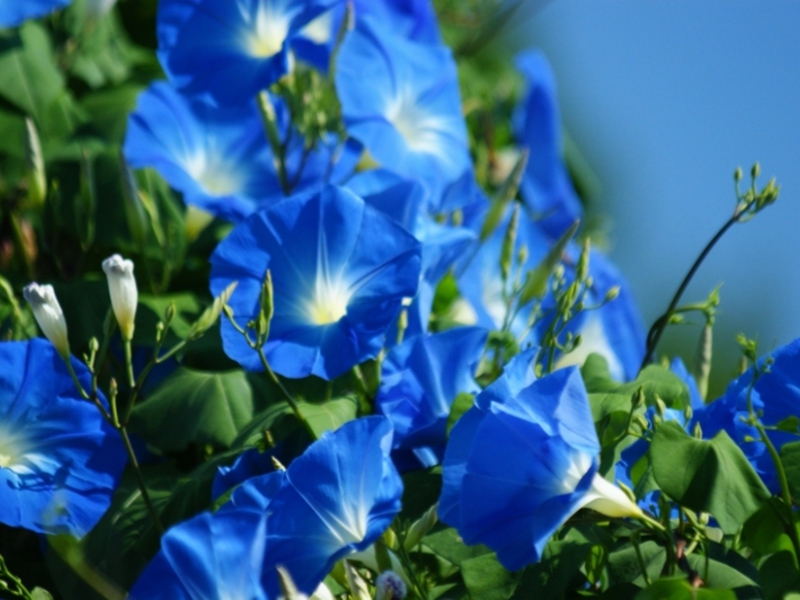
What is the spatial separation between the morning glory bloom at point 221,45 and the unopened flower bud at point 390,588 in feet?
1.72

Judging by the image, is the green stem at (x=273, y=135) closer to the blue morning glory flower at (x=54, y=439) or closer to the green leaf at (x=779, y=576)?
the blue morning glory flower at (x=54, y=439)

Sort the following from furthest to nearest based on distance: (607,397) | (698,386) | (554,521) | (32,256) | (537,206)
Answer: (537,206)
(32,256)
(698,386)
(607,397)
(554,521)

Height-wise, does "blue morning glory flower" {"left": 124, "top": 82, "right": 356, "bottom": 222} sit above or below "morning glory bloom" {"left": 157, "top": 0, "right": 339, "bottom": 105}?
below

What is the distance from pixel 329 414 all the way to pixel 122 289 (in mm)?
182

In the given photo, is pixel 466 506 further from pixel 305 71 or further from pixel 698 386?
pixel 305 71

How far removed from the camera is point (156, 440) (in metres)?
0.81

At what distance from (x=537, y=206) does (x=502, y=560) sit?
2.92 feet

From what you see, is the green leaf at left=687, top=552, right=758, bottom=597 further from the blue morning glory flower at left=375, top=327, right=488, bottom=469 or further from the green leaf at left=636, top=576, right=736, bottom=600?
the blue morning glory flower at left=375, top=327, right=488, bottom=469

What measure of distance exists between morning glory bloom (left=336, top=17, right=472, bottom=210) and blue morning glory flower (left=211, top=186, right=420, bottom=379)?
0.50ft

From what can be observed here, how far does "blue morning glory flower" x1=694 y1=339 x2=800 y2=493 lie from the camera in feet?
2.34

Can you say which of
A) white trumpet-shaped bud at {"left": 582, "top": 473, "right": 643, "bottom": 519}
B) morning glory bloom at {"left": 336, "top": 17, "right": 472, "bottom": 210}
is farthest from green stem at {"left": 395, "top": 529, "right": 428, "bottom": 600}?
morning glory bloom at {"left": 336, "top": 17, "right": 472, "bottom": 210}

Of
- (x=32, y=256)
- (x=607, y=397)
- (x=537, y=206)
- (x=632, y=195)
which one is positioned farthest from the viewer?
(x=632, y=195)

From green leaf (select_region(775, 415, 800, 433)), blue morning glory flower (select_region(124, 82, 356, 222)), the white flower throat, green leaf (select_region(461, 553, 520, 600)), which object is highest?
the white flower throat

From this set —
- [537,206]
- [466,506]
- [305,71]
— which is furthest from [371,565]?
[537,206]
